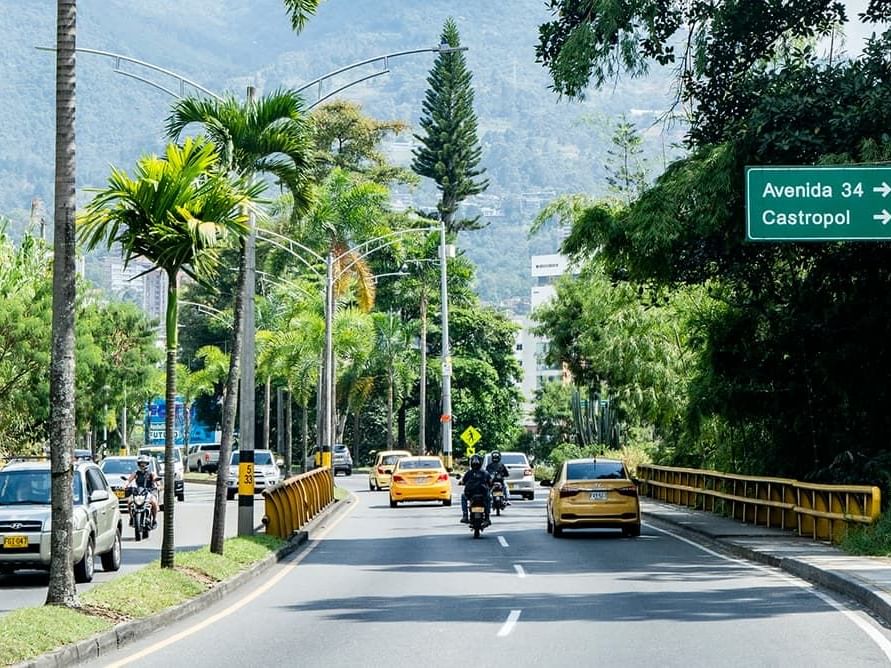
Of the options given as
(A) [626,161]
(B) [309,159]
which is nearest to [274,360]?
(A) [626,161]

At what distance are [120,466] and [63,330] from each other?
28.9 meters

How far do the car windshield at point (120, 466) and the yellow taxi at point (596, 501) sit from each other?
643 inches

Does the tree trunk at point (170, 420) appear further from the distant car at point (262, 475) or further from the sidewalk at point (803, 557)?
the distant car at point (262, 475)

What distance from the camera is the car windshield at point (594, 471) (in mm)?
30734

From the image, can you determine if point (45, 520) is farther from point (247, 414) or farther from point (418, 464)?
point (418, 464)

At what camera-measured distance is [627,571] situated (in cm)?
2277

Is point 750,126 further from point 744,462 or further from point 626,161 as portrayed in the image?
point 626,161

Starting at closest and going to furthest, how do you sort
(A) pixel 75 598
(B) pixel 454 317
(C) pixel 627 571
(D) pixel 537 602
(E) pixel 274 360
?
(A) pixel 75 598 < (D) pixel 537 602 < (C) pixel 627 571 < (E) pixel 274 360 < (B) pixel 454 317

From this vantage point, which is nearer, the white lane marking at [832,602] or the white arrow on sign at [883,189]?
the white lane marking at [832,602]

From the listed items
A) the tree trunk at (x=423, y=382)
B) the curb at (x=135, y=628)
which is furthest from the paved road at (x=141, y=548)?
the tree trunk at (x=423, y=382)

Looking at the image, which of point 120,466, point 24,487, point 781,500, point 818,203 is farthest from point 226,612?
point 120,466

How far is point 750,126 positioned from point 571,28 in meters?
4.61

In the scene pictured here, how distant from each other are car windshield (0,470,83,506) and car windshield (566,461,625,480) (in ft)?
37.8

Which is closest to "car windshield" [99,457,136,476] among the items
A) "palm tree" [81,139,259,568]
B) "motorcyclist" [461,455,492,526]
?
"motorcyclist" [461,455,492,526]
